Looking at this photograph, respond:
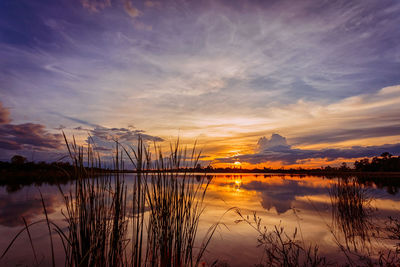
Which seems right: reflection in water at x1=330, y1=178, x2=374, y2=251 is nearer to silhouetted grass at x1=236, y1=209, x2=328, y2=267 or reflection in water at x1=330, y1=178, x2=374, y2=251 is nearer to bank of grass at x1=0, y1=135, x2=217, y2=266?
silhouetted grass at x1=236, y1=209, x2=328, y2=267

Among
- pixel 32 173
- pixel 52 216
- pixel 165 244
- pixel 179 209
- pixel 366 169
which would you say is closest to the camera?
pixel 165 244

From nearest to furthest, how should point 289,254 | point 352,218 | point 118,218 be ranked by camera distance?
point 118,218
point 289,254
point 352,218

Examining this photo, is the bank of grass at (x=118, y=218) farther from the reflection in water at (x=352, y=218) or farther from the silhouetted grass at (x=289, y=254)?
the reflection in water at (x=352, y=218)

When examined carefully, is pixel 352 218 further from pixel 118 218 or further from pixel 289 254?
pixel 118 218

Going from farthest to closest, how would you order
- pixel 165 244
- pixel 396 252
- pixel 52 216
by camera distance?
pixel 52 216
pixel 396 252
pixel 165 244

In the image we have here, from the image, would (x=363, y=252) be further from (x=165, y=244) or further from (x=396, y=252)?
(x=165, y=244)

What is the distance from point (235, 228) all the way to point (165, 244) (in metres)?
4.68

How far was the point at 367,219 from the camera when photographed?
8.78 metres

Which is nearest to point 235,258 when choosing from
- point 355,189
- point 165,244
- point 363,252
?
point 165,244

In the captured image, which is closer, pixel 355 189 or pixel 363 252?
pixel 363 252

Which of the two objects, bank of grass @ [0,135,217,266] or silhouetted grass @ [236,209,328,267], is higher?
bank of grass @ [0,135,217,266]

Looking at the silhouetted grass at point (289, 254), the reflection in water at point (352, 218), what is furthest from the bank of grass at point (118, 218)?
the reflection in water at point (352, 218)

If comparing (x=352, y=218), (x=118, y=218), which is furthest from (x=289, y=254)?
(x=352, y=218)

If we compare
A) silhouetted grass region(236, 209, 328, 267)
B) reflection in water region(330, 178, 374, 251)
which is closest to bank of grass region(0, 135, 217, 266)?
silhouetted grass region(236, 209, 328, 267)
